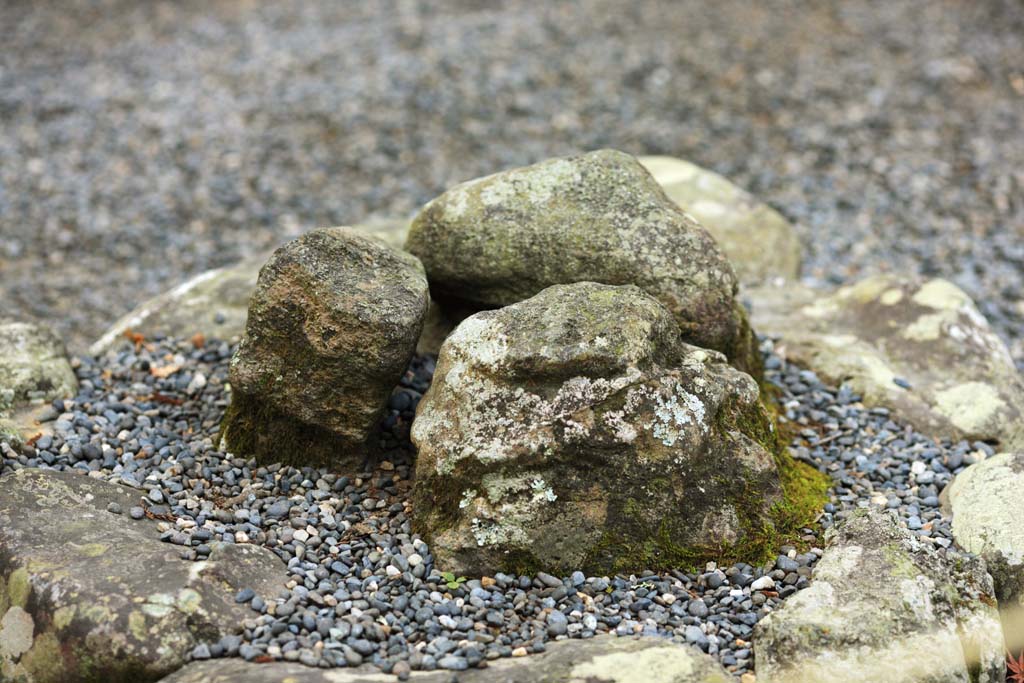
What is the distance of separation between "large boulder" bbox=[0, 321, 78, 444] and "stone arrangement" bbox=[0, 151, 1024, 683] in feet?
0.06

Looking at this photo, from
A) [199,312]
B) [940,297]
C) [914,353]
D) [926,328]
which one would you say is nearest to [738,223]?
[940,297]

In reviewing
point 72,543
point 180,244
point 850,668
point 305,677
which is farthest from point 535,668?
point 180,244

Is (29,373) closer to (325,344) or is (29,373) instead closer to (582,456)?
(325,344)

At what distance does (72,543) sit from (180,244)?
612cm

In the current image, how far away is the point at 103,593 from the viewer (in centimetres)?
388

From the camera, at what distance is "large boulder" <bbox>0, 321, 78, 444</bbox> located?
5336 mm

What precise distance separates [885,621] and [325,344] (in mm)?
2674

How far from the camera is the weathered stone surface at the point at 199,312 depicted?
20.8 ft

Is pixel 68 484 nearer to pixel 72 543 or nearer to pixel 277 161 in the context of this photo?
pixel 72 543

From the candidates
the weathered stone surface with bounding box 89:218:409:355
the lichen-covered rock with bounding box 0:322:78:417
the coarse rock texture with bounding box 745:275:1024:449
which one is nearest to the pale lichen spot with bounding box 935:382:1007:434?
the coarse rock texture with bounding box 745:275:1024:449

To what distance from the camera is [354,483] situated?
193 inches

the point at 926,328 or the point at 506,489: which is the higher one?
the point at 506,489

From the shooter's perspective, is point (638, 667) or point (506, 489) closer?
point (638, 667)

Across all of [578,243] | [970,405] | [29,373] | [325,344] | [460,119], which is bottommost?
[970,405]
